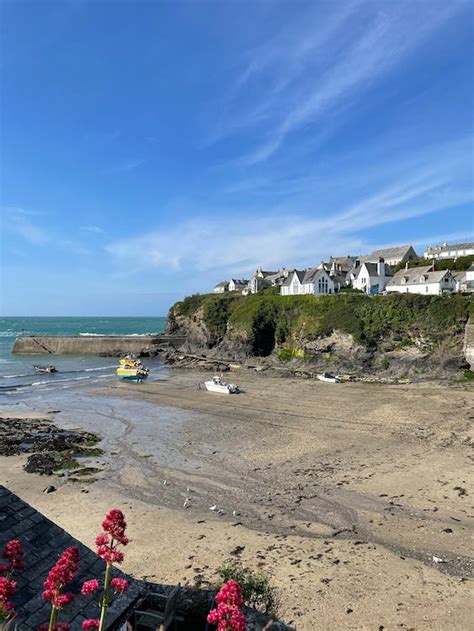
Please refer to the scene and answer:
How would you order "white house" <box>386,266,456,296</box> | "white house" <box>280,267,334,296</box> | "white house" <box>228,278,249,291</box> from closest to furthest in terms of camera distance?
"white house" <box>386,266,456,296</box> → "white house" <box>280,267,334,296</box> → "white house" <box>228,278,249,291</box>

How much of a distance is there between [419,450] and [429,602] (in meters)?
11.9

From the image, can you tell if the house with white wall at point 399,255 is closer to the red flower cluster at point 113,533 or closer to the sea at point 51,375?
the sea at point 51,375

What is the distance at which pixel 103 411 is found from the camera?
102 feet

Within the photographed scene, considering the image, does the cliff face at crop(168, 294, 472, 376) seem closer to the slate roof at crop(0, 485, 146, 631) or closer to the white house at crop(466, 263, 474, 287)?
the white house at crop(466, 263, 474, 287)

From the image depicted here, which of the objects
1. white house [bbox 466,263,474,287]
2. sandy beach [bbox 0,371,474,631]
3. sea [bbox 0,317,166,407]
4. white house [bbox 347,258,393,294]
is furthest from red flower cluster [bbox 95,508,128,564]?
white house [bbox 347,258,393,294]

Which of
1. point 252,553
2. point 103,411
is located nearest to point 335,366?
point 103,411

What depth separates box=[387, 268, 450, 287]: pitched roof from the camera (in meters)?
54.4

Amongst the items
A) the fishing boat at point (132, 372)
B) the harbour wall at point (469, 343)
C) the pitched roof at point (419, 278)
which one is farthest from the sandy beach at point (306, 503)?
the pitched roof at point (419, 278)

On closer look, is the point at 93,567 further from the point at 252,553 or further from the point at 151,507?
the point at 151,507

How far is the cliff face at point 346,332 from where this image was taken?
146ft

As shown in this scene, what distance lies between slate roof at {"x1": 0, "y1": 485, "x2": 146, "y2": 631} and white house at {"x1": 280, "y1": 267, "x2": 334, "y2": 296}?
5843 cm

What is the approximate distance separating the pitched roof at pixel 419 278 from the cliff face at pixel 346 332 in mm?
7018

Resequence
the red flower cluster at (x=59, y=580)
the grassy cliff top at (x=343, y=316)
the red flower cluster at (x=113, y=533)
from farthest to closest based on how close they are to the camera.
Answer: the grassy cliff top at (x=343, y=316) < the red flower cluster at (x=113, y=533) < the red flower cluster at (x=59, y=580)

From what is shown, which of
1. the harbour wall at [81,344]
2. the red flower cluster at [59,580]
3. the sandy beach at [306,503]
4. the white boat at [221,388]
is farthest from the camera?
the harbour wall at [81,344]
